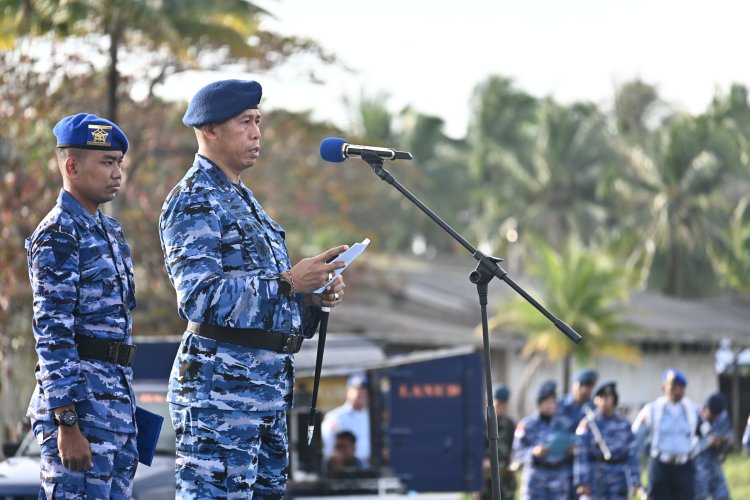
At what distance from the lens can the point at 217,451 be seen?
196 inches

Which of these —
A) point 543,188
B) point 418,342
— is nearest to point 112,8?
point 418,342

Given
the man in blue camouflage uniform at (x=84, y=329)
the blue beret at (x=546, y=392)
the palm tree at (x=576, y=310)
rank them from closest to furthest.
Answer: the man in blue camouflage uniform at (x=84, y=329) → the blue beret at (x=546, y=392) → the palm tree at (x=576, y=310)

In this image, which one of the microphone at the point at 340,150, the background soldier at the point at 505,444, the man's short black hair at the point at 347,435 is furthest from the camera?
the background soldier at the point at 505,444

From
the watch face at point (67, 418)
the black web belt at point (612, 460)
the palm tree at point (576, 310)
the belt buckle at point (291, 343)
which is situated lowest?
the black web belt at point (612, 460)

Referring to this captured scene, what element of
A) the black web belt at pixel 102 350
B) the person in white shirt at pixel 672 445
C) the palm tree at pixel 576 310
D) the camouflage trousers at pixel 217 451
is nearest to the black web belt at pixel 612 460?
the person in white shirt at pixel 672 445

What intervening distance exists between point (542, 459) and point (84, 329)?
1071 cm

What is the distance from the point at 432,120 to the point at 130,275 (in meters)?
61.2

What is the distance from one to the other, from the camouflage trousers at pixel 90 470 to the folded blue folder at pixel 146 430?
0.20m

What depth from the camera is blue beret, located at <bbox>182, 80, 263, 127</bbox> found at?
16.9ft

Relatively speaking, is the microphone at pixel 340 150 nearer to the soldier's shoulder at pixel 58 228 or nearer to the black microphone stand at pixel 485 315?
the black microphone stand at pixel 485 315

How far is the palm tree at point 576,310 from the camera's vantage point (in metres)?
34.9

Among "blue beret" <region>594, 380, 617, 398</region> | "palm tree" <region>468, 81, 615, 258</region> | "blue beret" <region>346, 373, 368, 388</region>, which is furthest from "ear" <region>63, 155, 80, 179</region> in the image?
"palm tree" <region>468, 81, 615, 258</region>

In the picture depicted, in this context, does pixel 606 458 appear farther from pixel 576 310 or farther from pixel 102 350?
pixel 576 310

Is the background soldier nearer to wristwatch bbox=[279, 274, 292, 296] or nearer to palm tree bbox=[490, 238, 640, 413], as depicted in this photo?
wristwatch bbox=[279, 274, 292, 296]
